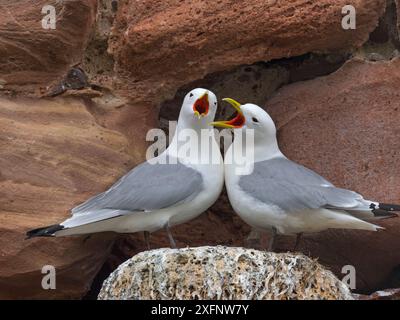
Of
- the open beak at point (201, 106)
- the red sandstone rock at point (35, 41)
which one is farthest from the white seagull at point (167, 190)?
the red sandstone rock at point (35, 41)

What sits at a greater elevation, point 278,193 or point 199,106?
point 199,106

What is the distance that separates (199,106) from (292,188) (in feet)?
1.29

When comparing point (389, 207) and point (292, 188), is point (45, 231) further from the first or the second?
point (389, 207)

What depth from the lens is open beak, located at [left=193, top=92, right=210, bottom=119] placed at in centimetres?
277

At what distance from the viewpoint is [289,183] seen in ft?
8.61

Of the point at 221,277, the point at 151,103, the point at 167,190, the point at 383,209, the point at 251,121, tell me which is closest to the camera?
the point at 221,277

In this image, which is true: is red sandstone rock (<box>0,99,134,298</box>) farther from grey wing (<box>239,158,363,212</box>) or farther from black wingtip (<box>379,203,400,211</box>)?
black wingtip (<box>379,203,400,211</box>)

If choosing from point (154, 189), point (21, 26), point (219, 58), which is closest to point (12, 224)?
point (154, 189)

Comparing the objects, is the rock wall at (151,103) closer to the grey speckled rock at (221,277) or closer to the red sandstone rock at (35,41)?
the red sandstone rock at (35,41)

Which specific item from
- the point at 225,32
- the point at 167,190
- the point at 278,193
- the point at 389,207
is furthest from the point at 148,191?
the point at 389,207

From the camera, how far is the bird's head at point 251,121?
109 inches

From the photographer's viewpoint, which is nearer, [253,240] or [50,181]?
[50,181]

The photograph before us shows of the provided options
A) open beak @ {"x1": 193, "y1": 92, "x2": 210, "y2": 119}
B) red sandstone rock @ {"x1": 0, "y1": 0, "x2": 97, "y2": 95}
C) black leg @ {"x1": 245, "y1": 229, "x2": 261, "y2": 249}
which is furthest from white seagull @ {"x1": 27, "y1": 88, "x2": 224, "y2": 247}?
red sandstone rock @ {"x1": 0, "y1": 0, "x2": 97, "y2": 95}

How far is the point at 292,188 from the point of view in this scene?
2604 mm
